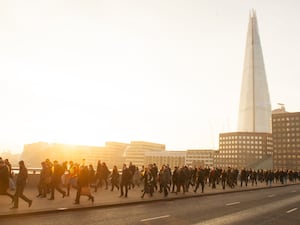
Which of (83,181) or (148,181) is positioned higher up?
(83,181)

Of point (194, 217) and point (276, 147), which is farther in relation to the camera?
point (276, 147)

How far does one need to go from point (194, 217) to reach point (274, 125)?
606 ft

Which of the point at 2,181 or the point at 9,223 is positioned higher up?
the point at 2,181

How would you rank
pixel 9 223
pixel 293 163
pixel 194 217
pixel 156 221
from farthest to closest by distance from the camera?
pixel 293 163 < pixel 194 217 < pixel 156 221 < pixel 9 223

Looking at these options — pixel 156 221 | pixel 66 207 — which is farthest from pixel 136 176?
pixel 156 221

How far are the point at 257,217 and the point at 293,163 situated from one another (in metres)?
178

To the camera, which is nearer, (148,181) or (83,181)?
(83,181)

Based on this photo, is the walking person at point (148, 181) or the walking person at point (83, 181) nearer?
the walking person at point (83, 181)

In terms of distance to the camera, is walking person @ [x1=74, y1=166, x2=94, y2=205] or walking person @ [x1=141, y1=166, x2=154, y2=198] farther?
walking person @ [x1=141, y1=166, x2=154, y2=198]

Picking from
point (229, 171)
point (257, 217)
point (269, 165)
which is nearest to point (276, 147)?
point (269, 165)

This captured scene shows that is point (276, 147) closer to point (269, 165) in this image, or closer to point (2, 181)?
point (269, 165)

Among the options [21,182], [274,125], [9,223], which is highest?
[274,125]

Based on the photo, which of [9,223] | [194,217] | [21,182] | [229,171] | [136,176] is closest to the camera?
[9,223]

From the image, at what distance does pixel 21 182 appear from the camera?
48.9 ft
